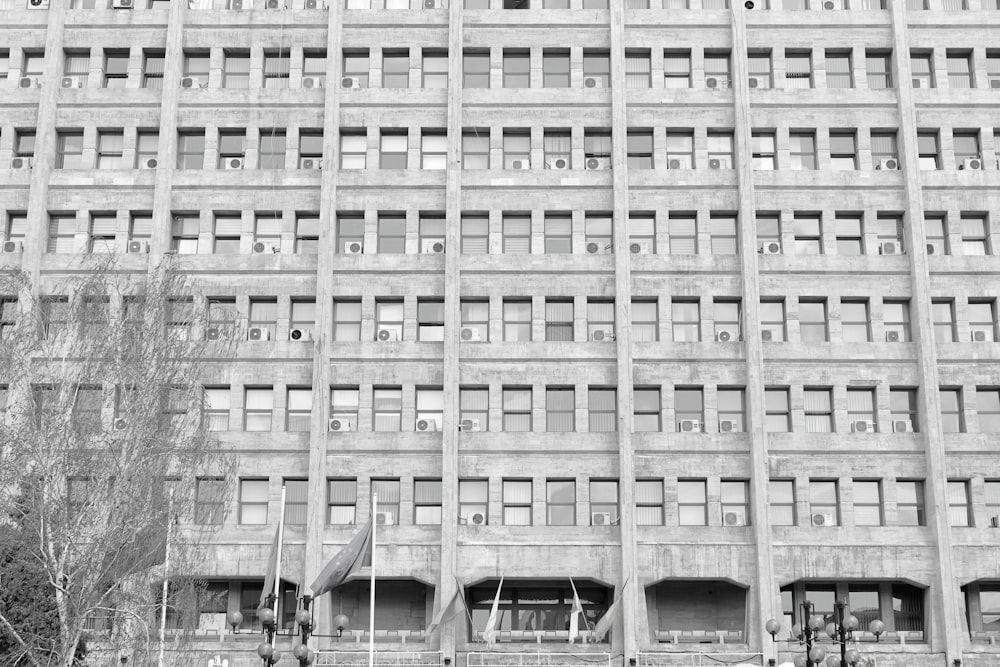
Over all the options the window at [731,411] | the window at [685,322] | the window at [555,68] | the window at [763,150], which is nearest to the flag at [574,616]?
the window at [731,411]

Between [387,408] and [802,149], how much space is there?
20.2 metres

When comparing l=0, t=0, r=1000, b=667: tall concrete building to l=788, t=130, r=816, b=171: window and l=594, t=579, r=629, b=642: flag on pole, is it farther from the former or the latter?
l=594, t=579, r=629, b=642: flag on pole

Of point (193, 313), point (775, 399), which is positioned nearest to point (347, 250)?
point (193, 313)

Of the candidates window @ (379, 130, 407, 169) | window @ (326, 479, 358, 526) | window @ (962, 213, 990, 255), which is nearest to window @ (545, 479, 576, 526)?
window @ (326, 479, 358, 526)

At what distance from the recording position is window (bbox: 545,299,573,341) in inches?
2136

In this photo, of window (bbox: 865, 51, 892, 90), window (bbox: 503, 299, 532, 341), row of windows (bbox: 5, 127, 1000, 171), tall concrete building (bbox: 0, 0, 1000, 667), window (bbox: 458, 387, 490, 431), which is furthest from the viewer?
window (bbox: 865, 51, 892, 90)

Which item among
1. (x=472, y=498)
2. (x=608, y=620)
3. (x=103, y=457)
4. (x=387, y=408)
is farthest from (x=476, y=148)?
(x=103, y=457)

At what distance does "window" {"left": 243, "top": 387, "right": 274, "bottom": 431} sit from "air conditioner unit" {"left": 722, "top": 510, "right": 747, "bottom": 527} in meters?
18.0

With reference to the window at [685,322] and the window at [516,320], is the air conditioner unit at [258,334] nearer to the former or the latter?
the window at [516,320]

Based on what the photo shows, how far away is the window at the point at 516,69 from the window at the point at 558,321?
980cm

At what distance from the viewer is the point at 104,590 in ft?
134

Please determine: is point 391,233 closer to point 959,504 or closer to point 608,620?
point 608,620

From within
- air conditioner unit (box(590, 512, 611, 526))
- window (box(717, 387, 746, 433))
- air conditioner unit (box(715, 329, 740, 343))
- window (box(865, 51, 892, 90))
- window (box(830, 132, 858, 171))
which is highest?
window (box(865, 51, 892, 90))

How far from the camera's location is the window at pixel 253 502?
52.3 meters
